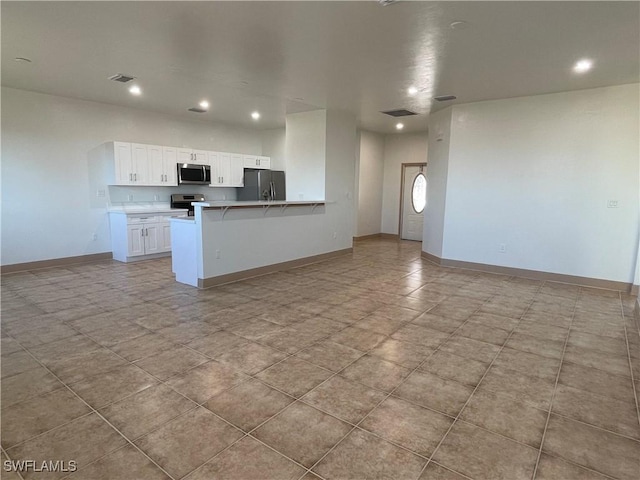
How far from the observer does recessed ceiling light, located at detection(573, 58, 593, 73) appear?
3901mm

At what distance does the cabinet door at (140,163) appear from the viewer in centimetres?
656

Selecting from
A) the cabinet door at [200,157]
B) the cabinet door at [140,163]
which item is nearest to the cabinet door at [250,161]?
the cabinet door at [200,157]

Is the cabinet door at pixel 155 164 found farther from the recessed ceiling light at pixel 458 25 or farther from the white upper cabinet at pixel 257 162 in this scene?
the recessed ceiling light at pixel 458 25

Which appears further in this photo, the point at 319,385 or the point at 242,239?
the point at 242,239

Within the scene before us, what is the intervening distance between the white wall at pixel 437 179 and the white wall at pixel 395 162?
2424mm

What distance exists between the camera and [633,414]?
229 cm

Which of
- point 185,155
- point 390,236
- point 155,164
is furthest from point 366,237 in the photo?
point 155,164

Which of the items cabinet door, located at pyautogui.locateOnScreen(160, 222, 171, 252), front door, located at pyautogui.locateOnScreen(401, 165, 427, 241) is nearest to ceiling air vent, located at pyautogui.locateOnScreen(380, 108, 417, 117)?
front door, located at pyautogui.locateOnScreen(401, 165, 427, 241)

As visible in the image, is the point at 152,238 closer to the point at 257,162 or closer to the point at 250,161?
the point at 250,161

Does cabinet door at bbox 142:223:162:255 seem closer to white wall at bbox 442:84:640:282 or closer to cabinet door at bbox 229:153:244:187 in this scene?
cabinet door at bbox 229:153:244:187

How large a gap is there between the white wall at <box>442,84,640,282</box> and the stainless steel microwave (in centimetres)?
494

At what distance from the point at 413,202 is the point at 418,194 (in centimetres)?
25

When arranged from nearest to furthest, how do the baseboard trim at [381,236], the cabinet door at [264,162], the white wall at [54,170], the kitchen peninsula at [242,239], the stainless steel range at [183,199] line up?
the kitchen peninsula at [242,239] → the white wall at [54,170] → the stainless steel range at [183,199] → the cabinet door at [264,162] → the baseboard trim at [381,236]

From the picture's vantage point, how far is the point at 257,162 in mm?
8766
